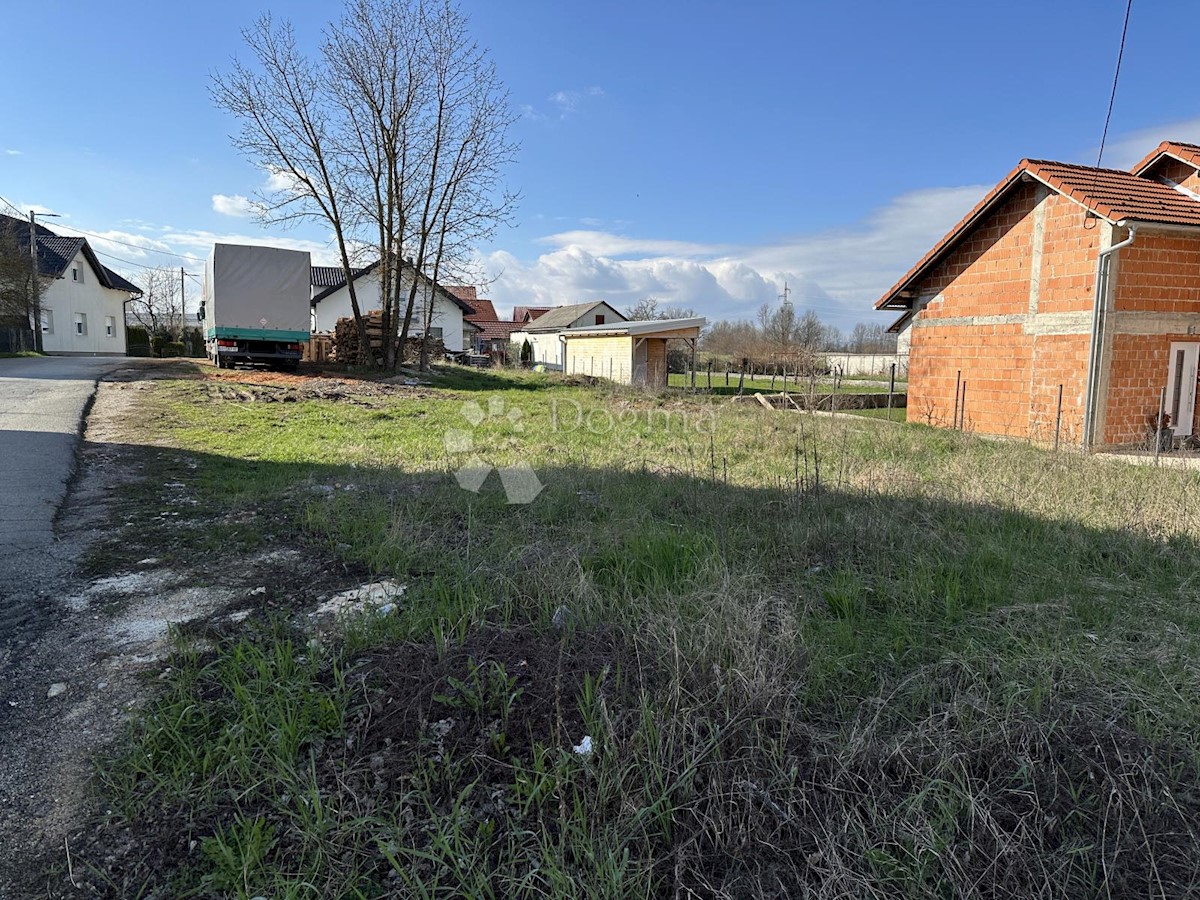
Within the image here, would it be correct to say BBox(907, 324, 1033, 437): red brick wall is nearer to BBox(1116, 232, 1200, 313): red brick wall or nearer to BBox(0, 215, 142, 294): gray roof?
BBox(1116, 232, 1200, 313): red brick wall

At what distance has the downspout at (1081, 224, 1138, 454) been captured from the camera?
40.5ft

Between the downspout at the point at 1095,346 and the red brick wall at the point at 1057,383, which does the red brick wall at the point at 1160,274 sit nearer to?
the downspout at the point at 1095,346

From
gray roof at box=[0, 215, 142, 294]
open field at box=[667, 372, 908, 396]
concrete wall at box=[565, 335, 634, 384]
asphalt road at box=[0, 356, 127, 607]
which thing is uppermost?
gray roof at box=[0, 215, 142, 294]

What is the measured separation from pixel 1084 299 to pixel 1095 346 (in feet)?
2.99

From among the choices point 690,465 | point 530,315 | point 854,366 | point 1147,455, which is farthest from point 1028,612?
→ point 530,315

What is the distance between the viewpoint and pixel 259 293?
68.2 feet

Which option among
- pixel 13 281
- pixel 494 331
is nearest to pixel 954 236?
pixel 13 281

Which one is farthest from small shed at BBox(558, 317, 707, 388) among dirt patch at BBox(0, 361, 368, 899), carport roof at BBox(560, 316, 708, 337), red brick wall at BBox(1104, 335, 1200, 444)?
dirt patch at BBox(0, 361, 368, 899)

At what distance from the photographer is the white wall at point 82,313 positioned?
1358 inches

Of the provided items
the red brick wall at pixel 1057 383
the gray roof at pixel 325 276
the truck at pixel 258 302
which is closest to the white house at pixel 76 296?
the gray roof at pixel 325 276

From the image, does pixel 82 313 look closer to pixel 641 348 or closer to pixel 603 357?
pixel 603 357

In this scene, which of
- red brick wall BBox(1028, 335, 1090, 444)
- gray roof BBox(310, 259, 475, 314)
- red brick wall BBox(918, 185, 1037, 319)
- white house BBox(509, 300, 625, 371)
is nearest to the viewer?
red brick wall BBox(1028, 335, 1090, 444)

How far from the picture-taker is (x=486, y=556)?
471 centimetres

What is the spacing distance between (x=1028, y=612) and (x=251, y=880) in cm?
384
